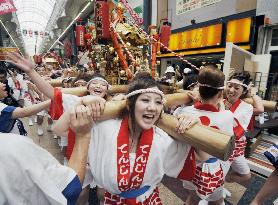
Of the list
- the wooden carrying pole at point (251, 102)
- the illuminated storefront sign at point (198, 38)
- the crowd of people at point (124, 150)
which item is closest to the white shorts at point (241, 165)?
the crowd of people at point (124, 150)

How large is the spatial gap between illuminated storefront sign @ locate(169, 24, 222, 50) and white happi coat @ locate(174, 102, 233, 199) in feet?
28.2

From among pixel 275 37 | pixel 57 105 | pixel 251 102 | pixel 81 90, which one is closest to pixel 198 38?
pixel 275 37

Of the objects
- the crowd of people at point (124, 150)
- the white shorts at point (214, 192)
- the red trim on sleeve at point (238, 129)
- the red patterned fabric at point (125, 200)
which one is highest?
the crowd of people at point (124, 150)

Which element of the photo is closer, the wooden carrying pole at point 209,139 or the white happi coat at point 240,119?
the wooden carrying pole at point 209,139

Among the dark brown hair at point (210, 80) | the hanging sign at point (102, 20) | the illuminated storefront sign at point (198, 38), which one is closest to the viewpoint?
the dark brown hair at point (210, 80)

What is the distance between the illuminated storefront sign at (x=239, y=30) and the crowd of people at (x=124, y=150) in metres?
6.56

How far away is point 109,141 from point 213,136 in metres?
0.79

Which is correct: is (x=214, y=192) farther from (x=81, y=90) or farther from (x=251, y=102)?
(x=81, y=90)

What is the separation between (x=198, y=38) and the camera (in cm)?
1094

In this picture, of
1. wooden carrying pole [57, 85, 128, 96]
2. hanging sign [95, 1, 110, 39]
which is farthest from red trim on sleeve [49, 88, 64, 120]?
hanging sign [95, 1, 110, 39]

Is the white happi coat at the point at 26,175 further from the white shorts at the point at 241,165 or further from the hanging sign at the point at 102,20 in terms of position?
the hanging sign at the point at 102,20

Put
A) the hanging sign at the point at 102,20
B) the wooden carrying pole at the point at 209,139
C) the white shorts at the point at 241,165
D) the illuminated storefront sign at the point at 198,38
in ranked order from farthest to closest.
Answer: the illuminated storefront sign at the point at 198,38, the hanging sign at the point at 102,20, the white shorts at the point at 241,165, the wooden carrying pole at the point at 209,139

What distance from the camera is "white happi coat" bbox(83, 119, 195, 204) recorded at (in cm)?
160

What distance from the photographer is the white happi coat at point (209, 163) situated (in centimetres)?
213
